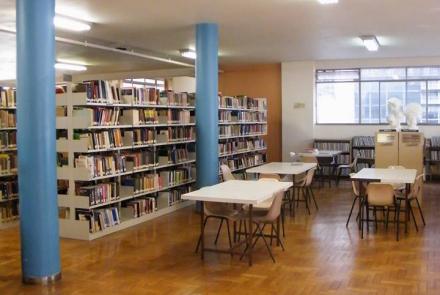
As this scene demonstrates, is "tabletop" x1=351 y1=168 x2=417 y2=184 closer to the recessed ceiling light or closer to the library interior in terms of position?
the library interior

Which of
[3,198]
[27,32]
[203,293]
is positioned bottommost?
[203,293]

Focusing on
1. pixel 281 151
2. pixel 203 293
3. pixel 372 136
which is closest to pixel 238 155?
pixel 281 151

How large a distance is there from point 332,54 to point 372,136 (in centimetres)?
253

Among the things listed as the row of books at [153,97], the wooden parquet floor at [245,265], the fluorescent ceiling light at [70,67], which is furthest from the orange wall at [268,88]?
the wooden parquet floor at [245,265]

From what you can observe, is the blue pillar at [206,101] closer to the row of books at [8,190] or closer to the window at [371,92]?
the row of books at [8,190]

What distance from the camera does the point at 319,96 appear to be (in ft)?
44.9

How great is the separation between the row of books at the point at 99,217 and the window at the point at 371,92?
8062mm

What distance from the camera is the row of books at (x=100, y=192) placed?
6.67 m

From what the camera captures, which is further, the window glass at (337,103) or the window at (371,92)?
the window glass at (337,103)

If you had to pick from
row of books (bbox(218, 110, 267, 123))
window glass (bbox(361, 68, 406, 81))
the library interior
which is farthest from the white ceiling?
row of books (bbox(218, 110, 267, 123))

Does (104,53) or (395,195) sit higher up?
(104,53)

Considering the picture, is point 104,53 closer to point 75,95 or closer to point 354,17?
point 75,95

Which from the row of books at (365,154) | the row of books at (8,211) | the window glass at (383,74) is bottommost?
the row of books at (8,211)

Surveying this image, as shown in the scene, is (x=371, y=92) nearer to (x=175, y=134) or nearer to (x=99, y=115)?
(x=175, y=134)
